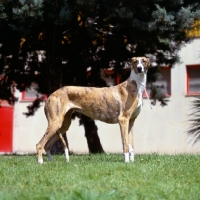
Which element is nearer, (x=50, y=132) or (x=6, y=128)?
(x=50, y=132)

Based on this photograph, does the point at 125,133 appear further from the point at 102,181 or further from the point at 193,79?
the point at 193,79

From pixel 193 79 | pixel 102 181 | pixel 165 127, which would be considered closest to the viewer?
pixel 102 181

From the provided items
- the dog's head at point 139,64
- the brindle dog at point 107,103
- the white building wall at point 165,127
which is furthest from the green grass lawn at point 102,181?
the white building wall at point 165,127

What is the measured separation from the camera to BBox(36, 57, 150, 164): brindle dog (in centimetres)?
1167

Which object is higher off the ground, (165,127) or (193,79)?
(193,79)

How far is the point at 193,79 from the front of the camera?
26281 millimetres

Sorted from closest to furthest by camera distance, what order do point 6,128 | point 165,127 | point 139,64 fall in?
point 139,64
point 165,127
point 6,128

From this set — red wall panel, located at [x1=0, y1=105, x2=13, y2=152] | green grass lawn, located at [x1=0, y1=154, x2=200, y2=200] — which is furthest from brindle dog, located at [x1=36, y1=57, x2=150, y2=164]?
red wall panel, located at [x1=0, y1=105, x2=13, y2=152]

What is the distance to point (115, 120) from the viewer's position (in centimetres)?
1192

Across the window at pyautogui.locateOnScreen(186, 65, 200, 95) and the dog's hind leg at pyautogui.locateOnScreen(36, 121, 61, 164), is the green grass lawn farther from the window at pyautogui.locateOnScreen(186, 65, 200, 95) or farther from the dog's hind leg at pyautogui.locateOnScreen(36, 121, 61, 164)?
the window at pyautogui.locateOnScreen(186, 65, 200, 95)

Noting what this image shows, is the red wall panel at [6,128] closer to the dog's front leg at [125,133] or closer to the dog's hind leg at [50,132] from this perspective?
the dog's hind leg at [50,132]

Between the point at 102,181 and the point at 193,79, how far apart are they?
59.8 feet

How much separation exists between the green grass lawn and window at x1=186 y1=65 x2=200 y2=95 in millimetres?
15339

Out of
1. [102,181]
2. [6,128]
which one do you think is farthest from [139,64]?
[6,128]
